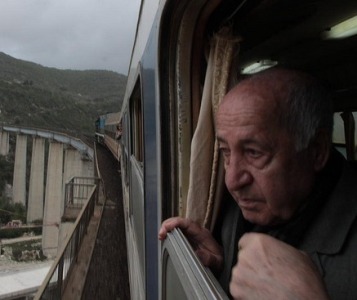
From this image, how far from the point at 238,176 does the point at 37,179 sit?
41583mm

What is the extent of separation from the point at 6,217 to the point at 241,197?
54252mm

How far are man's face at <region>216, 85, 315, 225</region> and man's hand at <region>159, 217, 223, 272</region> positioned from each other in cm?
30

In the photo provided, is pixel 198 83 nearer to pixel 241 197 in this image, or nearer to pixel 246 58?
pixel 241 197

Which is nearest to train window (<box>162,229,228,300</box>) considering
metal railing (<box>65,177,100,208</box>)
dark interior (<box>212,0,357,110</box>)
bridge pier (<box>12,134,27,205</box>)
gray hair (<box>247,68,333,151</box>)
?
gray hair (<box>247,68,333,151</box>)

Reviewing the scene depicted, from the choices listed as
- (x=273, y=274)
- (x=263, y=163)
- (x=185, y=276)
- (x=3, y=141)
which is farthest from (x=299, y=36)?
(x=3, y=141)

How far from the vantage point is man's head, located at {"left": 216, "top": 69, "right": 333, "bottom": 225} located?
1.26 metres

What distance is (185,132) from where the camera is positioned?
184 cm

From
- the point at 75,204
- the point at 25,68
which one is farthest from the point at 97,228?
the point at 25,68

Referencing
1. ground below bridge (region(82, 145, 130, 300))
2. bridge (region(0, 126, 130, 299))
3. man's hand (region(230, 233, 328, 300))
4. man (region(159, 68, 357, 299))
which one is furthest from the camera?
ground below bridge (region(82, 145, 130, 300))

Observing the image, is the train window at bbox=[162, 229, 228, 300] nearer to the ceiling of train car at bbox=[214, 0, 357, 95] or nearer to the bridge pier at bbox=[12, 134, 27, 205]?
the ceiling of train car at bbox=[214, 0, 357, 95]

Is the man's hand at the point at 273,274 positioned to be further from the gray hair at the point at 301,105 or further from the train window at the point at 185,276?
the gray hair at the point at 301,105

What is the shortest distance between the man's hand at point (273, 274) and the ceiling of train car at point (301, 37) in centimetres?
106

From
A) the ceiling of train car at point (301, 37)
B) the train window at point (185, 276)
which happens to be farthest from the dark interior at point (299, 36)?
the train window at point (185, 276)

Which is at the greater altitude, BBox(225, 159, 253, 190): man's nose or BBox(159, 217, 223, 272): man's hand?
BBox(225, 159, 253, 190): man's nose
